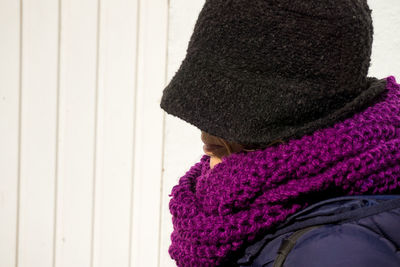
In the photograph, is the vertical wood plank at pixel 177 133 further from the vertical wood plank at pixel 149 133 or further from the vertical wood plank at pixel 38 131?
the vertical wood plank at pixel 38 131

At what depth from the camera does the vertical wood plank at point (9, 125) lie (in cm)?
220

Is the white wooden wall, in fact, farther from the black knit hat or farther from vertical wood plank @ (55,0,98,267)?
the black knit hat

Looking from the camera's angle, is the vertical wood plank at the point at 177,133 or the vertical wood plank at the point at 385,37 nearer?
the vertical wood plank at the point at 385,37

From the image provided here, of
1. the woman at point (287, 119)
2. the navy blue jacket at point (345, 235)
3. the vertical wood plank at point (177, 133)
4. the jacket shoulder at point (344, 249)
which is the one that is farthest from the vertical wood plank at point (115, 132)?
the jacket shoulder at point (344, 249)

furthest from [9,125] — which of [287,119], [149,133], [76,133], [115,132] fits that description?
[287,119]

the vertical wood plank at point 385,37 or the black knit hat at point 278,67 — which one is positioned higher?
the vertical wood plank at point 385,37

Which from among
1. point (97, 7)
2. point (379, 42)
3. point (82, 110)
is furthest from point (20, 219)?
point (379, 42)

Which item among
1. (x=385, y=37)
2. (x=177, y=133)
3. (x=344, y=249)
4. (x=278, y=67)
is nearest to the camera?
(x=344, y=249)

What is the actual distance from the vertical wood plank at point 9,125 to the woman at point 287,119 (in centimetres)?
140

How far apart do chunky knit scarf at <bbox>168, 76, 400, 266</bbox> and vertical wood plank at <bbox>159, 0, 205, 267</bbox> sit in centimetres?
100

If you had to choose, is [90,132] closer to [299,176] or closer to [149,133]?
[149,133]

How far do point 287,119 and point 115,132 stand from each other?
128 cm

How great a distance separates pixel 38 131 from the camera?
2.22 m

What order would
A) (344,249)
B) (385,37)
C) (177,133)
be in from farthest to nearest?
(177,133)
(385,37)
(344,249)
